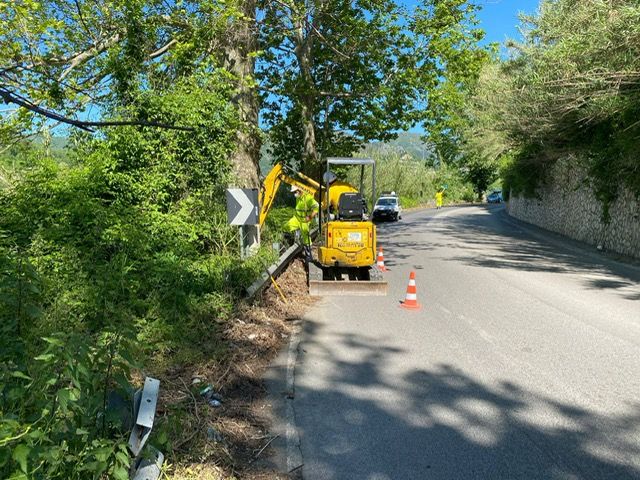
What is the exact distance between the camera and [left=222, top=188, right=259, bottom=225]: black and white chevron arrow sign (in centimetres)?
877

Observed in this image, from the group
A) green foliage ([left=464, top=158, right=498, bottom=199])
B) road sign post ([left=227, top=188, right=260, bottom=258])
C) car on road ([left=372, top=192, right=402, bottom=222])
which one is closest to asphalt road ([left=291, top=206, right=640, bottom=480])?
road sign post ([left=227, top=188, right=260, bottom=258])

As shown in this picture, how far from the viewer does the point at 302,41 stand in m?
19.9

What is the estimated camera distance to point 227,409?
4715mm

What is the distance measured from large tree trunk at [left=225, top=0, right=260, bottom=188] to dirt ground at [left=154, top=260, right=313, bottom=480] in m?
4.82

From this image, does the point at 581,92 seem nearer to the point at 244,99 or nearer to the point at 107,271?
the point at 244,99

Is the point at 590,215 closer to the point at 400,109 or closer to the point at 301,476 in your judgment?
the point at 400,109

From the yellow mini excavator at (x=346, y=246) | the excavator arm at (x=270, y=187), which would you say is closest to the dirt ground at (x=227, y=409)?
the yellow mini excavator at (x=346, y=246)

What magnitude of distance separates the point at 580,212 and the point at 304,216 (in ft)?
48.4

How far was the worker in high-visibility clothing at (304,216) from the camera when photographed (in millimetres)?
12164

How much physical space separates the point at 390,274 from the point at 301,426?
834cm

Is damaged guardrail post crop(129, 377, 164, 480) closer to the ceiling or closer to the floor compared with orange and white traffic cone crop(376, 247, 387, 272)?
closer to the ceiling

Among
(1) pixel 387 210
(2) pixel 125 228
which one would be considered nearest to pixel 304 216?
(2) pixel 125 228

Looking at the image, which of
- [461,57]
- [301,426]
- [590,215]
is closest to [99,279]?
[301,426]

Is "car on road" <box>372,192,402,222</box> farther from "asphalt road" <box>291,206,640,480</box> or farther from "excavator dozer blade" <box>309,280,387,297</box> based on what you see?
"excavator dozer blade" <box>309,280,387,297</box>
